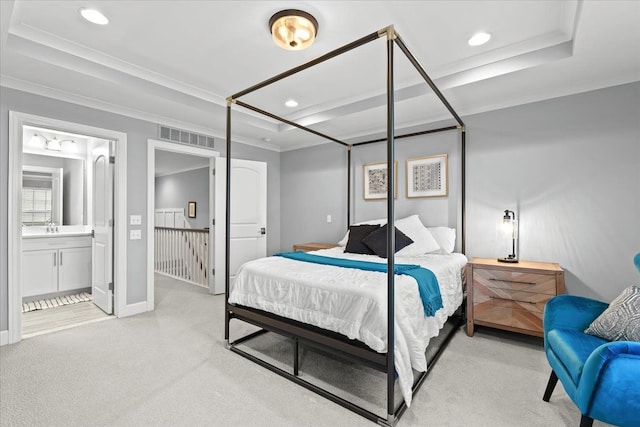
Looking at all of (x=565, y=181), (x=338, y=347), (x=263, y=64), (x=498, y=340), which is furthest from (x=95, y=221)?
(x=565, y=181)

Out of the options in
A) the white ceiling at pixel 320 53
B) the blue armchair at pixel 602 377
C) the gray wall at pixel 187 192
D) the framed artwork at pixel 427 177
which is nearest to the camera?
the blue armchair at pixel 602 377

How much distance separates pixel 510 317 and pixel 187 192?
6.52 metres

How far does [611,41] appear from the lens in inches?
86.3

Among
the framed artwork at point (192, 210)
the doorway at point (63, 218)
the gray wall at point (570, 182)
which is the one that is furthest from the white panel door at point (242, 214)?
the gray wall at point (570, 182)

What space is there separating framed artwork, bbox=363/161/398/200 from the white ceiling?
841 mm

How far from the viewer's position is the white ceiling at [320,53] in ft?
6.88

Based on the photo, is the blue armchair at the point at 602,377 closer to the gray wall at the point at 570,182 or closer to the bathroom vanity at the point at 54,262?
the gray wall at the point at 570,182

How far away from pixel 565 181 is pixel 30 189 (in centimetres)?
736

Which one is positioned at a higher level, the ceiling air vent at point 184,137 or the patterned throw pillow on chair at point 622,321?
the ceiling air vent at point 184,137

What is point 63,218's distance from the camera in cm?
518

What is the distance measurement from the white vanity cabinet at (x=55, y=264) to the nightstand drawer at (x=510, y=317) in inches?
216

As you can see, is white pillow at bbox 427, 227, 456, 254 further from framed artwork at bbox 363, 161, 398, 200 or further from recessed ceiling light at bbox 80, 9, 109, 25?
recessed ceiling light at bbox 80, 9, 109, 25

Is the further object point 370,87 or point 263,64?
point 370,87

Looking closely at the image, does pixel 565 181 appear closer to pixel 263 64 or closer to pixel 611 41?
pixel 611 41
